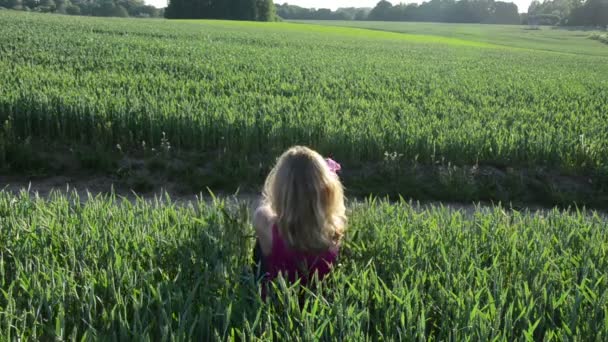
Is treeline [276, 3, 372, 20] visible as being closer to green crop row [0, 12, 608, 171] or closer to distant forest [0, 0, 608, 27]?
distant forest [0, 0, 608, 27]

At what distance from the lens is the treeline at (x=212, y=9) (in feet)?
208

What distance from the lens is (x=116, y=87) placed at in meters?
8.60

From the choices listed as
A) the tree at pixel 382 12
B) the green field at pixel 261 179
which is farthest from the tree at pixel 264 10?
the green field at pixel 261 179

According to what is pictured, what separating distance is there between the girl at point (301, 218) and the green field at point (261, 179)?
0.16 meters

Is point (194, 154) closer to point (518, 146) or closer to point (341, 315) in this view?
point (518, 146)

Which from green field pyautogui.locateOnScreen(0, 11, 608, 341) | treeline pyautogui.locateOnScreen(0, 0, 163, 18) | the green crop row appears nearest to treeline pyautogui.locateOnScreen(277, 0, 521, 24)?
treeline pyautogui.locateOnScreen(0, 0, 163, 18)

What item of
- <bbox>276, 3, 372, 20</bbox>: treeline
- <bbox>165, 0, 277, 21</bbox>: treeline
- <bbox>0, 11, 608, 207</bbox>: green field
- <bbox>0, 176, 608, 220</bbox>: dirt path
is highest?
<bbox>276, 3, 372, 20</bbox>: treeline

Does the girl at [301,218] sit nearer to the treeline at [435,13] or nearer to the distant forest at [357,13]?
the distant forest at [357,13]

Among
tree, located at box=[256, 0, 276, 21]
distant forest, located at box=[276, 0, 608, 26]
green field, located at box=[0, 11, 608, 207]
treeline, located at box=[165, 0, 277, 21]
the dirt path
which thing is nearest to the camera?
the dirt path

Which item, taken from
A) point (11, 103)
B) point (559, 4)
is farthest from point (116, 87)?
point (559, 4)

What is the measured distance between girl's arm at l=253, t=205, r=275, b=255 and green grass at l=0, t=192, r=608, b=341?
0.45ft

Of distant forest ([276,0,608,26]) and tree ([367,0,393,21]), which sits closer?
distant forest ([276,0,608,26])

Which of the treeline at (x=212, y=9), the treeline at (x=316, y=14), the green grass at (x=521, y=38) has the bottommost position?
the green grass at (x=521, y=38)

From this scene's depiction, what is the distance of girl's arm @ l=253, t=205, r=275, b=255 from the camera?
2.75 metres
